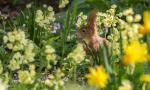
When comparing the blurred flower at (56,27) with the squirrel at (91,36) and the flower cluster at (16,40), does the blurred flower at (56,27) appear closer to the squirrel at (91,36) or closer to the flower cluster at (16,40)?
the squirrel at (91,36)

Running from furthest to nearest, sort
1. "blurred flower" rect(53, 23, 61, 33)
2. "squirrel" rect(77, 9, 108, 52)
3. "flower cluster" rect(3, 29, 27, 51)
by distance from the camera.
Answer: "blurred flower" rect(53, 23, 61, 33)
"squirrel" rect(77, 9, 108, 52)
"flower cluster" rect(3, 29, 27, 51)

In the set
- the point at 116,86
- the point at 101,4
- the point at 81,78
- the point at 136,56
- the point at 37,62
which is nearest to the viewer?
the point at 136,56

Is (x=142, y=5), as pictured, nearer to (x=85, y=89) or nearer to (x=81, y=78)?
(x=81, y=78)

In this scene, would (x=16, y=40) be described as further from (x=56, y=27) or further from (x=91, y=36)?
(x=56, y=27)

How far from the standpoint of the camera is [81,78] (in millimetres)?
5043

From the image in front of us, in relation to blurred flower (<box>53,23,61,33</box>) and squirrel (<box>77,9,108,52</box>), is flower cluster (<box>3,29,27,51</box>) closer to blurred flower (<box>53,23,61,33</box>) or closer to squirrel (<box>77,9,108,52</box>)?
squirrel (<box>77,9,108,52</box>)

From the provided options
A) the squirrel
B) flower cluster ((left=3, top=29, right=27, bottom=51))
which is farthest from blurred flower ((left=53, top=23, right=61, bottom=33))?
flower cluster ((left=3, top=29, right=27, bottom=51))

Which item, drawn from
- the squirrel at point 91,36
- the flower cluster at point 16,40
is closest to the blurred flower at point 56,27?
the squirrel at point 91,36

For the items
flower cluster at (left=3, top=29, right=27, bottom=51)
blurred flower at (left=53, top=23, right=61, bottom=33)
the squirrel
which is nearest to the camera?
flower cluster at (left=3, top=29, right=27, bottom=51)

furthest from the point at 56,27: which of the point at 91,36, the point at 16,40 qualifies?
the point at 16,40

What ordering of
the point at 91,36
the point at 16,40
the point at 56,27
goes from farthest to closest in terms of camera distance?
1. the point at 56,27
2. the point at 91,36
3. the point at 16,40

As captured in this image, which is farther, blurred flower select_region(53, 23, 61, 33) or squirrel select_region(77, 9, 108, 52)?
blurred flower select_region(53, 23, 61, 33)

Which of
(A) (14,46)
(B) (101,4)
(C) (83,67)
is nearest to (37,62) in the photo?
(C) (83,67)

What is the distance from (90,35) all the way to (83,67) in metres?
0.38
